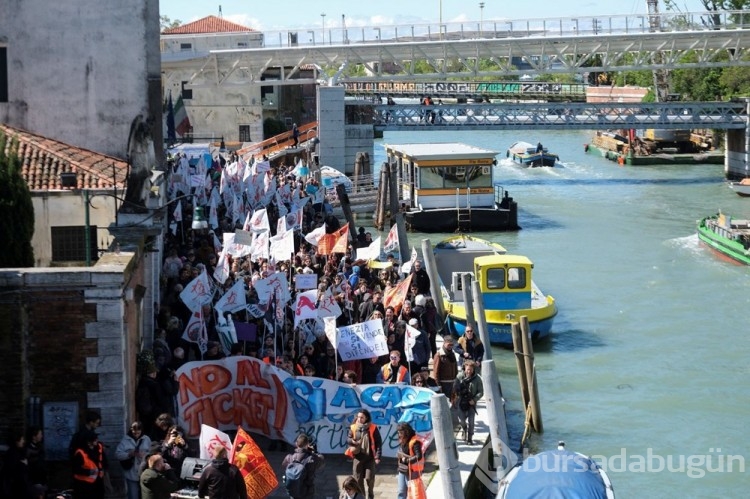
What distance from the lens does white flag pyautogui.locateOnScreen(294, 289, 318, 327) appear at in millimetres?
19297

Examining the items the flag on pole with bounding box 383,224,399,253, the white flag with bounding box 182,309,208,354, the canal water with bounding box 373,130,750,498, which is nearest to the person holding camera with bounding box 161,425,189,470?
the white flag with bounding box 182,309,208,354

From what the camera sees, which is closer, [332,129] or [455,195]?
[455,195]

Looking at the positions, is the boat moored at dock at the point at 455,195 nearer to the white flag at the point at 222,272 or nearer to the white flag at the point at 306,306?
the white flag at the point at 222,272

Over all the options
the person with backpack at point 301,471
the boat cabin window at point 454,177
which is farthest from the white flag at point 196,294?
the boat cabin window at point 454,177

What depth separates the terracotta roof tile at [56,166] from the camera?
66.5 ft

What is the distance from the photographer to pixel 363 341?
17.8 metres

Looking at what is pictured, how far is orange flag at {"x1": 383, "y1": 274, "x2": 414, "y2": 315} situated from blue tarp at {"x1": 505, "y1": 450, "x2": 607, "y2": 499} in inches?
250

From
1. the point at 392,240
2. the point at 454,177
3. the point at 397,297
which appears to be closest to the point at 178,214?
the point at 392,240

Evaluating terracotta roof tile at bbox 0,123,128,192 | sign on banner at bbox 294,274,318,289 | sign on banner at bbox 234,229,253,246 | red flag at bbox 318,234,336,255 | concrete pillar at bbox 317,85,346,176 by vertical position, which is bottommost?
sign on banner at bbox 294,274,318,289

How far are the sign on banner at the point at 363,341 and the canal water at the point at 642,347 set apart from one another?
159 inches

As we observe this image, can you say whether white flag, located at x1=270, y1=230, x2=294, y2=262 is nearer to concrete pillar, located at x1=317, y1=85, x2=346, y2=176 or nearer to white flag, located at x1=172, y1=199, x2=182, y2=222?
white flag, located at x1=172, y1=199, x2=182, y2=222

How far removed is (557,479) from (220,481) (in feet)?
13.4

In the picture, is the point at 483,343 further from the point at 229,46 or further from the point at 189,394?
the point at 229,46

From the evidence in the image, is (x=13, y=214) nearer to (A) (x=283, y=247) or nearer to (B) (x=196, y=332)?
(B) (x=196, y=332)
